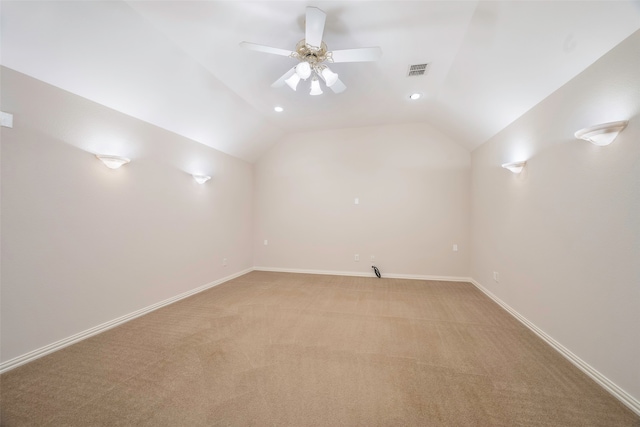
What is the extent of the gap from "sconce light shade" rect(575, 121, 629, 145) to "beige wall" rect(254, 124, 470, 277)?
3014mm

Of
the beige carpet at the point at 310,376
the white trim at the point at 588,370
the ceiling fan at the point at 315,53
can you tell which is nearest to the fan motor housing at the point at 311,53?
the ceiling fan at the point at 315,53

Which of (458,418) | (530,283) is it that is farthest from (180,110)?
(530,283)

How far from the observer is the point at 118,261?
8.98 ft

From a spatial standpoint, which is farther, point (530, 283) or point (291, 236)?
point (291, 236)

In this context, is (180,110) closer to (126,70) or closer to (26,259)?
(126,70)

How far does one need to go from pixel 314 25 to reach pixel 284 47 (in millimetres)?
878

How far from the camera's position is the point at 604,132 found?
5.41 ft

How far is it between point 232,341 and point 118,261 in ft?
5.60

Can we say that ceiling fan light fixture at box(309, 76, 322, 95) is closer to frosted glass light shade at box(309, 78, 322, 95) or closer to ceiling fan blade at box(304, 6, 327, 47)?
frosted glass light shade at box(309, 78, 322, 95)

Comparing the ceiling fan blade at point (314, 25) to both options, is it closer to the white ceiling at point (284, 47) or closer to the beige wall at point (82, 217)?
the white ceiling at point (284, 47)

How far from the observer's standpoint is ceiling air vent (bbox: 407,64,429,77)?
282cm

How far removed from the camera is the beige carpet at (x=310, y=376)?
4.99 feet

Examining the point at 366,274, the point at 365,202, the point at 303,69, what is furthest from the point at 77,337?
the point at 365,202

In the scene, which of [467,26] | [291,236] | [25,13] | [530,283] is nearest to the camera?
[25,13]
